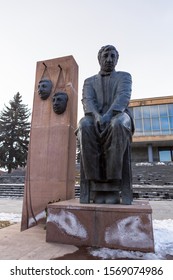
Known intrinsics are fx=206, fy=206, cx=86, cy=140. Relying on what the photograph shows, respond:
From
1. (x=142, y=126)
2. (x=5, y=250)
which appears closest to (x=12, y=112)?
(x=142, y=126)

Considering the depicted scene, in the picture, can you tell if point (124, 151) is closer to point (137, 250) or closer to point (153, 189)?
point (137, 250)

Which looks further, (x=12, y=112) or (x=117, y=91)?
(x=12, y=112)

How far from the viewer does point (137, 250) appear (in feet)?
7.28

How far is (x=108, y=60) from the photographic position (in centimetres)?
327

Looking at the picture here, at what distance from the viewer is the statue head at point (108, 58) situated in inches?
128

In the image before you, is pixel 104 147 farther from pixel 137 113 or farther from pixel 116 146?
pixel 137 113

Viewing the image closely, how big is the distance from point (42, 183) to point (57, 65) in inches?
96.8

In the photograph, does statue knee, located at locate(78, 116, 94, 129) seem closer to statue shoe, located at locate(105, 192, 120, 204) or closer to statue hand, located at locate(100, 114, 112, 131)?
statue hand, located at locate(100, 114, 112, 131)

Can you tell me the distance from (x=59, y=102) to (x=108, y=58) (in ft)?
4.13

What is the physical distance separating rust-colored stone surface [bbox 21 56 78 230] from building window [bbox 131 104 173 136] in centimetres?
2784

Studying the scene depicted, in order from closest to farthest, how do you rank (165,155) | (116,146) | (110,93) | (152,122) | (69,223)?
1. (69,223)
2. (116,146)
3. (110,93)
4. (152,122)
5. (165,155)

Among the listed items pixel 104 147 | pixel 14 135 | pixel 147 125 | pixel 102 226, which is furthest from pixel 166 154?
pixel 102 226

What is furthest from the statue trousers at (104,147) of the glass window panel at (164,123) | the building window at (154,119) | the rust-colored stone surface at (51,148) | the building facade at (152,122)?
the glass window panel at (164,123)
